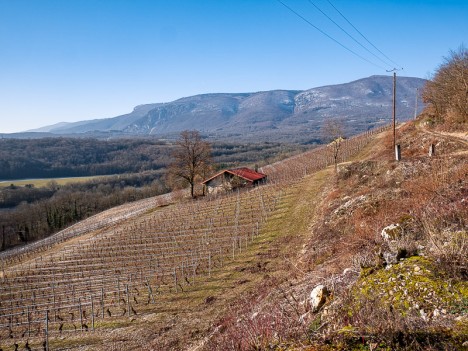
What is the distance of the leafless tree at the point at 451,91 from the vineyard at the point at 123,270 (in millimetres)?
20044

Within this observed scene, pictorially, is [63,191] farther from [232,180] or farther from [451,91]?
[451,91]

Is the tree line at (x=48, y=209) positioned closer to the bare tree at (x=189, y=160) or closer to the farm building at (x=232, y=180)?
the farm building at (x=232, y=180)

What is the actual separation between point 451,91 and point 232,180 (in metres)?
33.8

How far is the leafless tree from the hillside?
3.59m

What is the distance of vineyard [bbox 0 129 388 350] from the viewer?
19.6m

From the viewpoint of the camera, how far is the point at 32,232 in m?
85.7

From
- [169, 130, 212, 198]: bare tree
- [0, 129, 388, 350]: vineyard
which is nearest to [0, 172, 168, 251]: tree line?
[0, 129, 388, 350]: vineyard

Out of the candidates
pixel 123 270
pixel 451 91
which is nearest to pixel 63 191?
pixel 123 270

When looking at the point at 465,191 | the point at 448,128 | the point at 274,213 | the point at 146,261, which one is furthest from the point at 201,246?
the point at 448,128

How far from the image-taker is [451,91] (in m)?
34.6

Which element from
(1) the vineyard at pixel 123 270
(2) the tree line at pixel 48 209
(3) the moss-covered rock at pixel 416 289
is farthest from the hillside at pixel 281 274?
(2) the tree line at pixel 48 209

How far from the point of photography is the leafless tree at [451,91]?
32.1m

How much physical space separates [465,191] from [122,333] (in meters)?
15.4

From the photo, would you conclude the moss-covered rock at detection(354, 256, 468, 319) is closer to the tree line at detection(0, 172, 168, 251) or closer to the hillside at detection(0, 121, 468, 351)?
the hillside at detection(0, 121, 468, 351)
